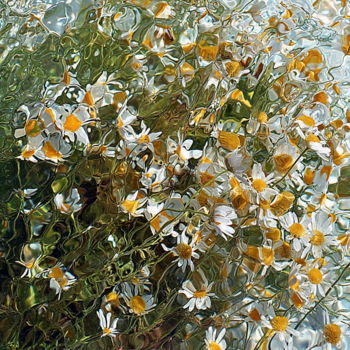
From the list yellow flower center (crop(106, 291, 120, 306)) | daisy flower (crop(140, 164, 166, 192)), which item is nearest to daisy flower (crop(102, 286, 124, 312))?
yellow flower center (crop(106, 291, 120, 306))

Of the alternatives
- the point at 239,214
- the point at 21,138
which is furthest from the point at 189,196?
the point at 21,138

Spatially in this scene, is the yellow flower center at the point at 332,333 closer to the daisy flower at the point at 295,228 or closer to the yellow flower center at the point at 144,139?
the daisy flower at the point at 295,228

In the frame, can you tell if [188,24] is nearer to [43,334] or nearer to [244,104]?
[244,104]

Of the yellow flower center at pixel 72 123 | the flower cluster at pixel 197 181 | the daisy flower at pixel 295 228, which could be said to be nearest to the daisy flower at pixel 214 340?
the flower cluster at pixel 197 181

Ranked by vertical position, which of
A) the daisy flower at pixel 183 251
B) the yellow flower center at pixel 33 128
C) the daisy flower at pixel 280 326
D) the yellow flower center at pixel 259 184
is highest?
the yellow flower center at pixel 33 128

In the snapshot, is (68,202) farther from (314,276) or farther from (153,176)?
(314,276)

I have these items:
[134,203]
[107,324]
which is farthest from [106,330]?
[134,203]

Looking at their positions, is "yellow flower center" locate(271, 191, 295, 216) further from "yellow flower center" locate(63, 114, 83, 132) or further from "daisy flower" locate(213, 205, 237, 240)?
"yellow flower center" locate(63, 114, 83, 132)
